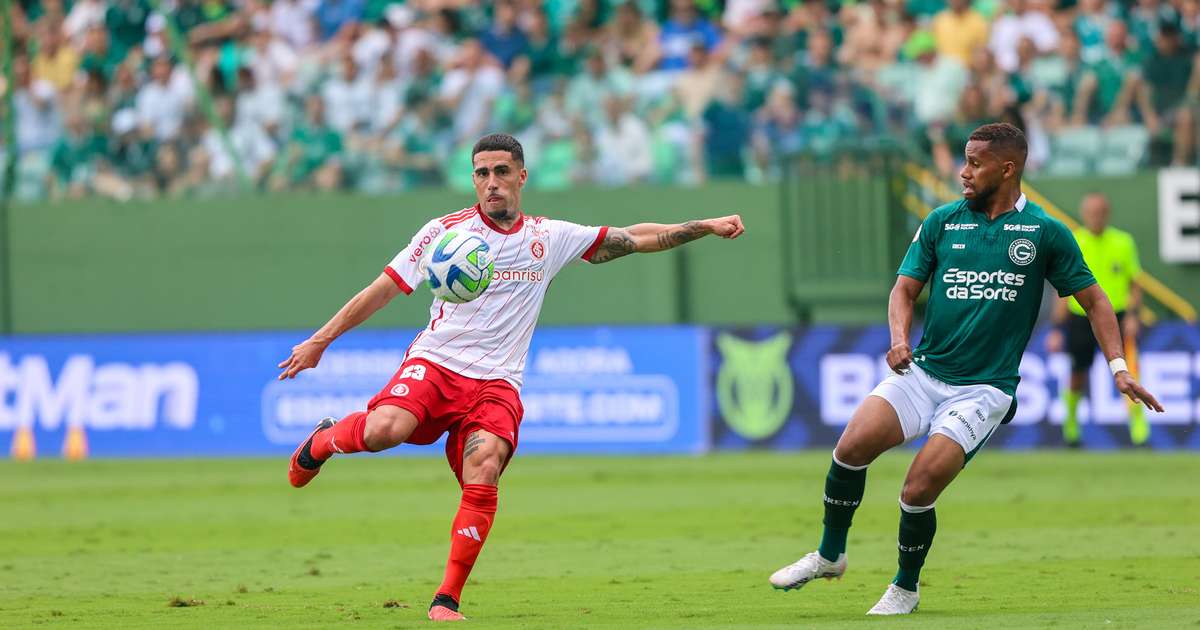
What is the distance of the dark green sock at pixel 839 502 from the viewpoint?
848 centimetres

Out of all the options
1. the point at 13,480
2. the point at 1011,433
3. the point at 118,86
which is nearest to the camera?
the point at 13,480

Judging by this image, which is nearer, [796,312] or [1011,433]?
[1011,433]

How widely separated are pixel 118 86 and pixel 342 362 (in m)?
5.36

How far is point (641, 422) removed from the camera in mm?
20422

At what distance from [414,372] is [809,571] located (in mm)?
2106

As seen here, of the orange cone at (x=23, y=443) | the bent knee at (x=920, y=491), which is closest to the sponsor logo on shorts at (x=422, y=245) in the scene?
the bent knee at (x=920, y=491)

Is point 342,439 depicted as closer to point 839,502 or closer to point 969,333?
point 839,502

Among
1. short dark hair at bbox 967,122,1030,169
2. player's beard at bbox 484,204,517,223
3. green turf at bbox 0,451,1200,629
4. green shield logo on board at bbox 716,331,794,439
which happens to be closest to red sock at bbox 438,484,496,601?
green turf at bbox 0,451,1200,629

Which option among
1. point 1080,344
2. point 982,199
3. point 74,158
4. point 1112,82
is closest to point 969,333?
point 982,199

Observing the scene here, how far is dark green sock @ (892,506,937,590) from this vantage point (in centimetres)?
829

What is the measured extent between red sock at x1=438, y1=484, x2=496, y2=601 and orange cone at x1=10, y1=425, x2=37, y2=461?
1481 centimetres

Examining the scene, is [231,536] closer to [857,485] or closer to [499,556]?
[499,556]

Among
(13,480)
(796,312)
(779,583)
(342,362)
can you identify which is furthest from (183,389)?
(779,583)

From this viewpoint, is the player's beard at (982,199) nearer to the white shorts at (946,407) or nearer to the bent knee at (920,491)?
the white shorts at (946,407)
